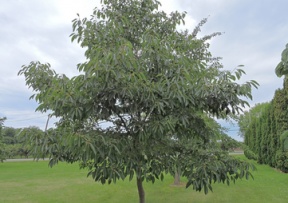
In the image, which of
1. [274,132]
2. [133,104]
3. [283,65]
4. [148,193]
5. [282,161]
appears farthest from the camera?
[274,132]

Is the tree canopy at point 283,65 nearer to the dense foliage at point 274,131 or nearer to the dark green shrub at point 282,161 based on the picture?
the dense foliage at point 274,131

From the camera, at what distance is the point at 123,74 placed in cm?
226

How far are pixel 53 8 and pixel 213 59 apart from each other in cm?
377

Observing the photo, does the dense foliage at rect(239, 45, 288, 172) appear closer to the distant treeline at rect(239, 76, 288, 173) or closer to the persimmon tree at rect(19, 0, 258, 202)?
the distant treeline at rect(239, 76, 288, 173)

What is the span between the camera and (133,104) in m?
2.62

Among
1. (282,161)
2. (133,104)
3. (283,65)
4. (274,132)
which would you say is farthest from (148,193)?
(274,132)

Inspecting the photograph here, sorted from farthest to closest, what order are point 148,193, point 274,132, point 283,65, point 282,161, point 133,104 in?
point 274,132
point 282,161
point 148,193
point 133,104
point 283,65

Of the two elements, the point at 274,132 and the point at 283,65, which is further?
the point at 274,132

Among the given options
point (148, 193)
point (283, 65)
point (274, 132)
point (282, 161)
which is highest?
point (274, 132)

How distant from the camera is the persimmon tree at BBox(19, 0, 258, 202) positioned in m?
2.30

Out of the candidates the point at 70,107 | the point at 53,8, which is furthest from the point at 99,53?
the point at 53,8

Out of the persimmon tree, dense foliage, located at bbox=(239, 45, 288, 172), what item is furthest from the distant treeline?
the persimmon tree

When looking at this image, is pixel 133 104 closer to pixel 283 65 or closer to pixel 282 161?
pixel 283 65

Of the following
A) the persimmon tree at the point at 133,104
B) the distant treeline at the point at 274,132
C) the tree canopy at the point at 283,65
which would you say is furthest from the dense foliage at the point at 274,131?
the tree canopy at the point at 283,65
